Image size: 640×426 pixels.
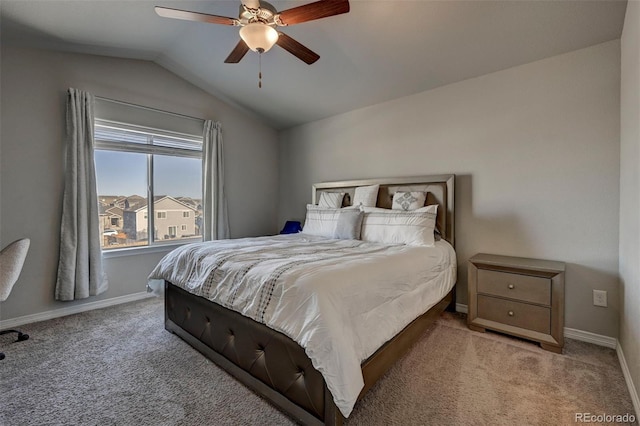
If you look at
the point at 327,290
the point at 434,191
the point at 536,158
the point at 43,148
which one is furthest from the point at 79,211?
the point at 536,158

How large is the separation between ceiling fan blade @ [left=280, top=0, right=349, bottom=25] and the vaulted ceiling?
27.1 inches

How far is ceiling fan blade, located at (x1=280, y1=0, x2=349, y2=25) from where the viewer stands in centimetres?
167

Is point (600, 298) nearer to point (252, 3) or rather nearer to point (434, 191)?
point (434, 191)

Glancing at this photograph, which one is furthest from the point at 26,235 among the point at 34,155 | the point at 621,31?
the point at 621,31

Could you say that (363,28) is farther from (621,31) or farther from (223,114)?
(223,114)

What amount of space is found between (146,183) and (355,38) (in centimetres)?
305

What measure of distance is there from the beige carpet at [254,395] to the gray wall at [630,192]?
0.30 m

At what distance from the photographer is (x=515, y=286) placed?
2297mm

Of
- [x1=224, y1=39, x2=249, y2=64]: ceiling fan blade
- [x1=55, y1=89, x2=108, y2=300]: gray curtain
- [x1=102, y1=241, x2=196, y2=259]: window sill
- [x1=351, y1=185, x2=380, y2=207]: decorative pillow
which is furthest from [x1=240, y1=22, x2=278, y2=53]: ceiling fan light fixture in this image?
[x1=102, y1=241, x2=196, y2=259]: window sill

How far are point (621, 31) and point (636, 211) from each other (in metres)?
1.53

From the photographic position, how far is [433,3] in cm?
214

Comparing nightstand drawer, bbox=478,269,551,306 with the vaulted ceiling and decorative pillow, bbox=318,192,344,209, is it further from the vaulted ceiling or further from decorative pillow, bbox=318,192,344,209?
the vaulted ceiling

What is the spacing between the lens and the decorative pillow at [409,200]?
301cm

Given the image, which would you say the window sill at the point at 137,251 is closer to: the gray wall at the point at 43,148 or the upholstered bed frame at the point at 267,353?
the gray wall at the point at 43,148
